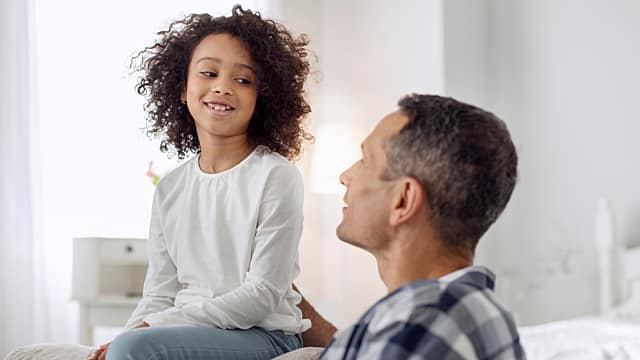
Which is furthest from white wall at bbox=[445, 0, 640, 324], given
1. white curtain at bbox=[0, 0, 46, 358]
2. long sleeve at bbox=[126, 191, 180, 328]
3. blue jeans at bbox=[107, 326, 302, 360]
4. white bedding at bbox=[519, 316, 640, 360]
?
blue jeans at bbox=[107, 326, 302, 360]

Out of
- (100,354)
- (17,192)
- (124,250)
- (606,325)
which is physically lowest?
(606,325)

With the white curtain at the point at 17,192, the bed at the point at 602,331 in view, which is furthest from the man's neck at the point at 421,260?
the white curtain at the point at 17,192

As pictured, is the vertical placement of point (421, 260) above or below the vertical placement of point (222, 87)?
below

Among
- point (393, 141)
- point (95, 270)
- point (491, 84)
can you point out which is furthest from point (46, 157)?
point (393, 141)

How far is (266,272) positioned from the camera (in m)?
1.66

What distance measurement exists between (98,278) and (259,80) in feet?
6.67

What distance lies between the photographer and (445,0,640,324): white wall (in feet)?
12.8

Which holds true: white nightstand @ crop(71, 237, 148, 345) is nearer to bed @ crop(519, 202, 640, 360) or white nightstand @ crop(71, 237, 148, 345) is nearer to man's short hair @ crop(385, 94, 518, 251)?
bed @ crop(519, 202, 640, 360)

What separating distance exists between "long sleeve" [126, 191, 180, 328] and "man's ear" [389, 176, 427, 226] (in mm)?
640

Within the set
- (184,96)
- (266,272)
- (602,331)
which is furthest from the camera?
(602,331)

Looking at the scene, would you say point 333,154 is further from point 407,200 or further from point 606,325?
point 407,200

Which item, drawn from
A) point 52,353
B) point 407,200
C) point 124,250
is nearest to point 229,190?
point 52,353

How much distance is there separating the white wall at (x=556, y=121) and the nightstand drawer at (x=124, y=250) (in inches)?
53.6

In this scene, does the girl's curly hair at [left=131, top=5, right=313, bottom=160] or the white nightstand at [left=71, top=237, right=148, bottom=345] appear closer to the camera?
the girl's curly hair at [left=131, top=5, right=313, bottom=160]
